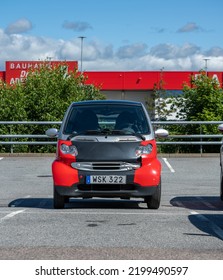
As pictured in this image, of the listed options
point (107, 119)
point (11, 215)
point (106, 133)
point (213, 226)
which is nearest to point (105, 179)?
point (106, 133)

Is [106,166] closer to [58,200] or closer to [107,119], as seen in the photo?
[58,200]

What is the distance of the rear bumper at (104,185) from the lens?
12469 mm

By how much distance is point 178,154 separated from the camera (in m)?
26.5

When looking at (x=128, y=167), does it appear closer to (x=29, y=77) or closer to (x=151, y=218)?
(x=151, y=218)

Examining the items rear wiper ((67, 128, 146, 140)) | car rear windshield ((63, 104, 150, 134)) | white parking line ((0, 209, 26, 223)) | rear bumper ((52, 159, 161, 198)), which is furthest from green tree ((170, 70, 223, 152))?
white parking line ((0, 209, 26, 223))

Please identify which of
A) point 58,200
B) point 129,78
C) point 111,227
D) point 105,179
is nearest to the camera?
point 111,227

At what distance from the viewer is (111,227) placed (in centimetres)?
1020

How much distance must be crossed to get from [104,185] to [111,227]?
7.65 ft

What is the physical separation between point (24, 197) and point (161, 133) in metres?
3.34

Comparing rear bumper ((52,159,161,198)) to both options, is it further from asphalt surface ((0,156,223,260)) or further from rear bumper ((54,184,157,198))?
asphalt surface ((0,156,223,260))

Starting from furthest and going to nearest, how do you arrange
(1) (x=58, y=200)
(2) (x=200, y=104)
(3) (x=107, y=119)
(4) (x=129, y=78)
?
(4) (x=129, y=78) < (2) (x=200, y=104) < (3) (x=107, y=119) < (1) (x=58, y=200)

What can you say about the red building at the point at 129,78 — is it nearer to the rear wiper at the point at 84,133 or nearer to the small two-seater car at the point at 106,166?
the rear wiper at the point at 84,133
